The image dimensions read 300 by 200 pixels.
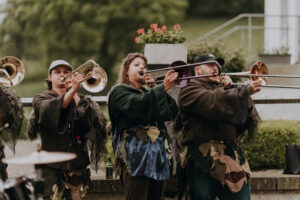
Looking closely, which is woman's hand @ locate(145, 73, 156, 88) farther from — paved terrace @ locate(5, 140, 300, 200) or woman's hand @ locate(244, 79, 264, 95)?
paved terrace @ locate(5, 140, 300, 200)

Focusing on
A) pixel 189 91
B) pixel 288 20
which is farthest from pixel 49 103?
pixel 288 20

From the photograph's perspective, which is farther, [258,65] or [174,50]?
[174,50]

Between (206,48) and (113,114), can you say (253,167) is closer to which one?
(113,114)

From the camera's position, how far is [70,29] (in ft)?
130

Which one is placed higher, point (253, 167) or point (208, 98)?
point (208, 98)

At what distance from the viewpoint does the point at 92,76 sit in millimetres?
10039

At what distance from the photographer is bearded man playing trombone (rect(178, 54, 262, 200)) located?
9.48 meters

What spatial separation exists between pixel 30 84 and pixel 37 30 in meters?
7.27

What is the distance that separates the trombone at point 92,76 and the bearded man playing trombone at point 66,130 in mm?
128

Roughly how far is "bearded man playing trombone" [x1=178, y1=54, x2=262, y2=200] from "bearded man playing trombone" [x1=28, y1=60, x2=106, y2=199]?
38.0 inches

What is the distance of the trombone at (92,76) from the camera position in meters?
10.0

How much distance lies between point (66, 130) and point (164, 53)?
217cm

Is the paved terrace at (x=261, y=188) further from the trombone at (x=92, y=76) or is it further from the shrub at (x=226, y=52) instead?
the shrub at (x=226, y=52)

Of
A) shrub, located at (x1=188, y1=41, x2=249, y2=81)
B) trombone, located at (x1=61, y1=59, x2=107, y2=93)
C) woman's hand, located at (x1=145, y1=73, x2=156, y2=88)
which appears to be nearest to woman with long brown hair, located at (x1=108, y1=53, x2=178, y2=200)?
woman's hand, located at (x1=145, y1=73, x2=156, y2=88)
